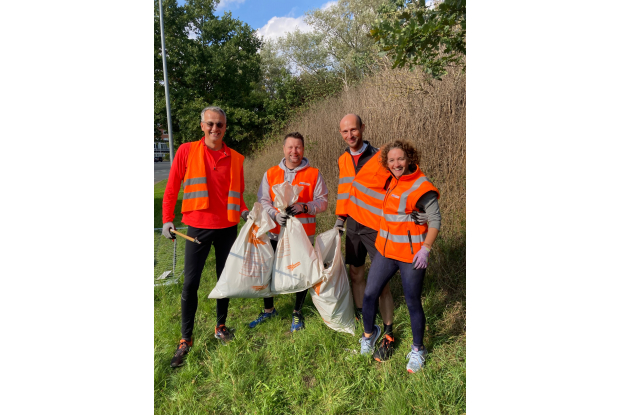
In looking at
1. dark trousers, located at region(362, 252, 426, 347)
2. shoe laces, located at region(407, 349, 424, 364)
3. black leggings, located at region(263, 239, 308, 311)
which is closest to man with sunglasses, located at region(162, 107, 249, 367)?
black leggings, located at region(263, 239, 308, 311)

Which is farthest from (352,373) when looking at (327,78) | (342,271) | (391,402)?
(327,78)

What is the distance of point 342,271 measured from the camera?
2.40 meters

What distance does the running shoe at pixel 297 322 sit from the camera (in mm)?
2639

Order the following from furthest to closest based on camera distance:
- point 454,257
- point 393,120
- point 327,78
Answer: point 327,78 → point 393,120 → point 454,257

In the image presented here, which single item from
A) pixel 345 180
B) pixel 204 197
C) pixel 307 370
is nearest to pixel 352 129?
pixel 345 180

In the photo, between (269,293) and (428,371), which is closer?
(428,371)

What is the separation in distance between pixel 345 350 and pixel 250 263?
3.16 feet

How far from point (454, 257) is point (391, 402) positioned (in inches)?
70.9

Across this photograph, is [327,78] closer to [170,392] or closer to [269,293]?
[269,293]

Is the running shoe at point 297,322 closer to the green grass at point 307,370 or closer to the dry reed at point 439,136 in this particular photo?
the green grass at point 307,370

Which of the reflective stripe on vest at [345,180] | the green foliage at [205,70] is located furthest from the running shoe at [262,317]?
the green foliage at [205,70]

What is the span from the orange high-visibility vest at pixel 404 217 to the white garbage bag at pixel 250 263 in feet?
2.83

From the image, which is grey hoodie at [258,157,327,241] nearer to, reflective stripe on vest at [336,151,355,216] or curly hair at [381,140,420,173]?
reflective stripe on vest at [336,151,355,216]

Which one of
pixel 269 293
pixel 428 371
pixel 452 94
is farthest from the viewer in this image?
pixel 452 94
